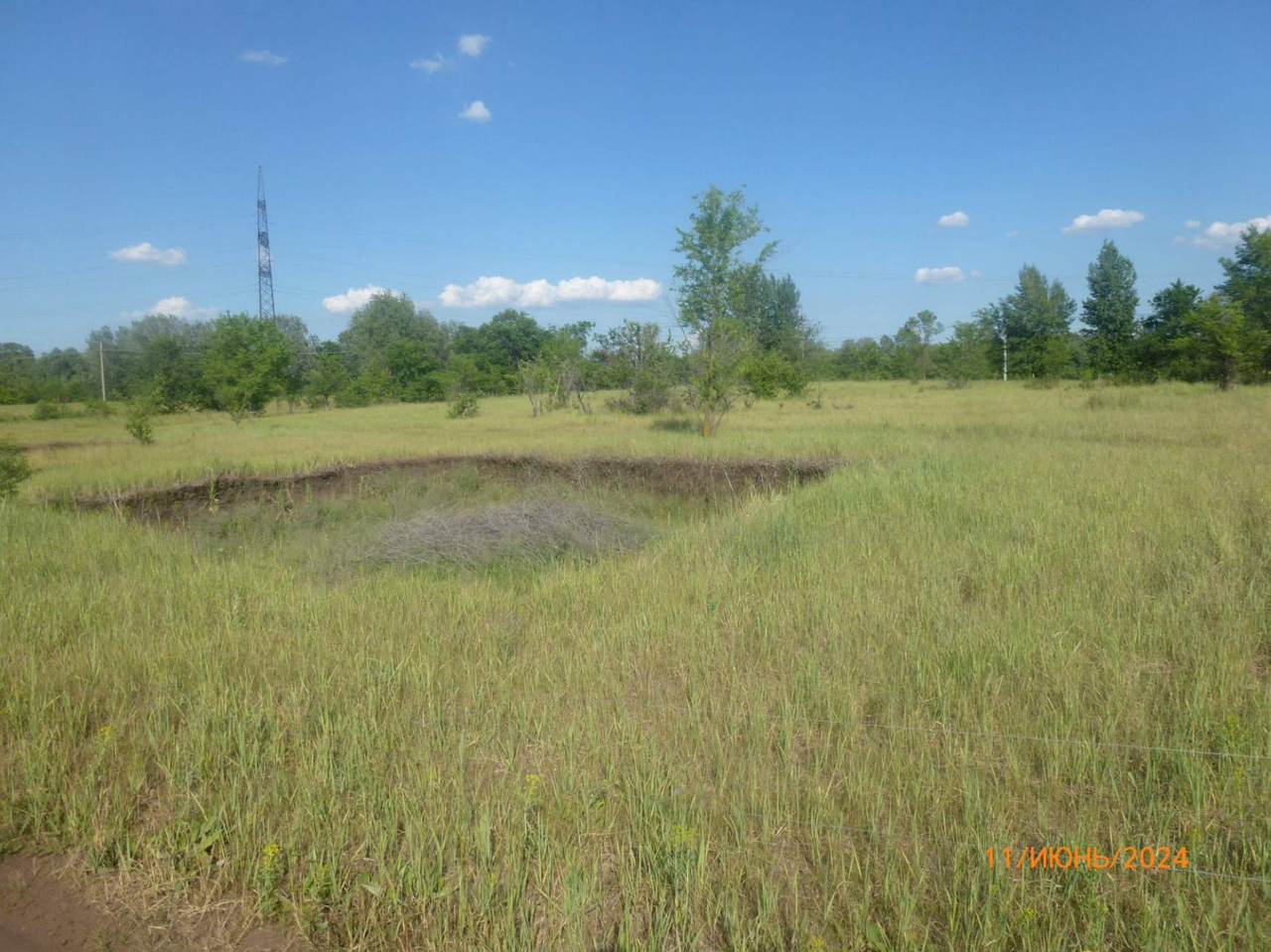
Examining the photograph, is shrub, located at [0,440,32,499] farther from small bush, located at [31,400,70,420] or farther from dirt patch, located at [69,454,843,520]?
small bush, located at [31,400,70,420]

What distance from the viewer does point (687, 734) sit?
128 inches

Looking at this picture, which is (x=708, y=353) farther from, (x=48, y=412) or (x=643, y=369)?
(x=48, y=412)

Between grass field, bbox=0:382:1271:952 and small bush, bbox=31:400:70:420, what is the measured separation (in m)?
19.7

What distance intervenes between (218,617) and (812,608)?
4128 millimetres

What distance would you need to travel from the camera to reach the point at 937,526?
22.7 feet

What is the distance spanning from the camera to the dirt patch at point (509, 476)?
10.9 m

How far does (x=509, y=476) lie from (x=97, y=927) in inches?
442

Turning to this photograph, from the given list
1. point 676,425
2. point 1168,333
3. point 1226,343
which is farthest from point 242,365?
point 1168,333

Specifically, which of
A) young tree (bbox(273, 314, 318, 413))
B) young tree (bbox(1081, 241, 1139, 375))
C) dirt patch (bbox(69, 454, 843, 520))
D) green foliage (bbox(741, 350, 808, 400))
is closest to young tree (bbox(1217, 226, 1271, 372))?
young tree (bbox(1081, 241, 1139, 375))

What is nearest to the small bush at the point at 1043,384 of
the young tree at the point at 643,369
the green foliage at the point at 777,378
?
the green foliage at the point at 777,378

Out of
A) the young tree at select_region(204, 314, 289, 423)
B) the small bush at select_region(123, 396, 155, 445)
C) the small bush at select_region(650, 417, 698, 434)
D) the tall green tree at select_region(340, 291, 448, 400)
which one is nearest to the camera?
the small bush at select_region(123, 396, 155, 445)

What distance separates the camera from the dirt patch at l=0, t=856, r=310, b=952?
2295 millimetres
